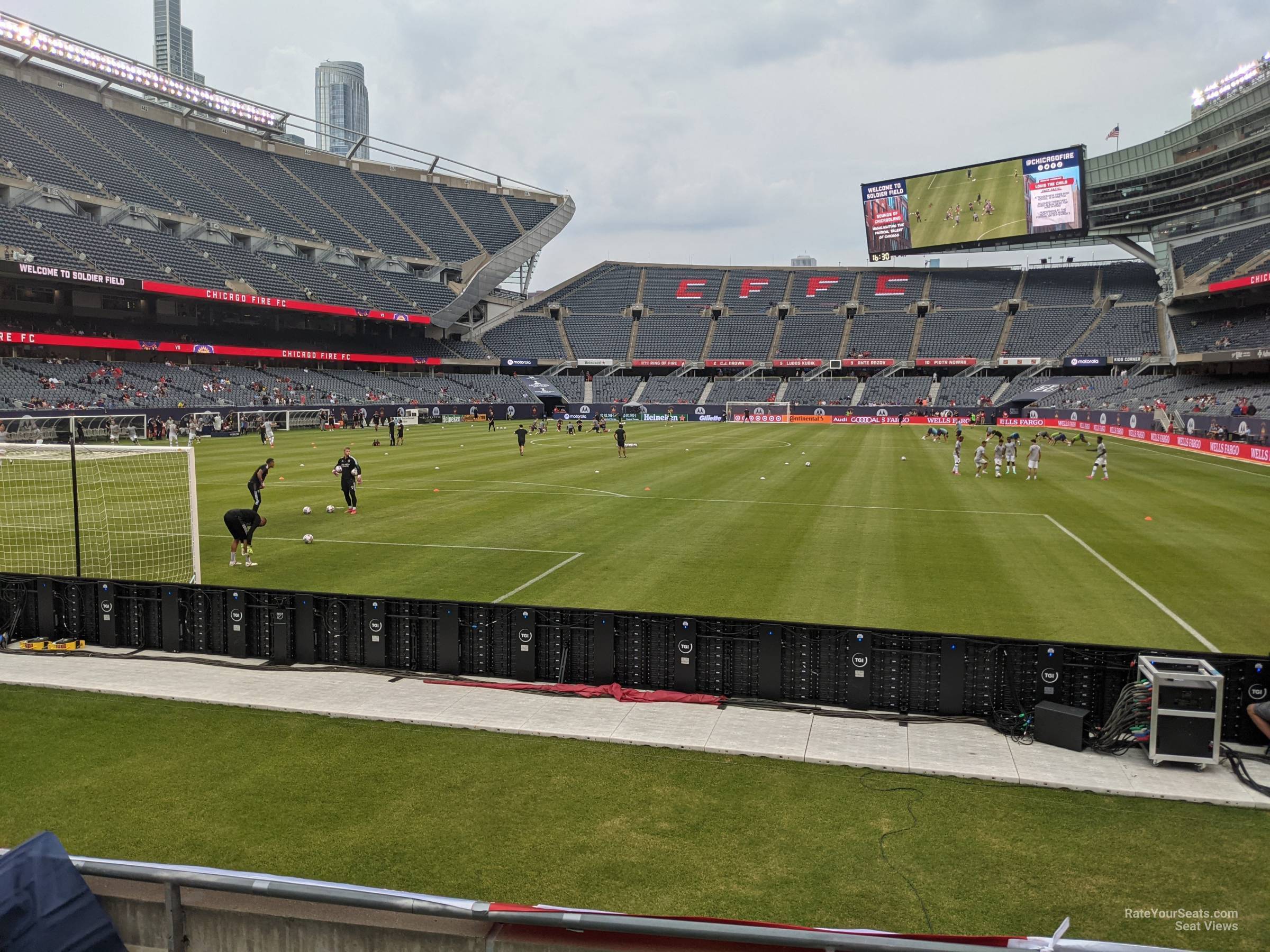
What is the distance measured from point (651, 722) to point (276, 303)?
232 feet

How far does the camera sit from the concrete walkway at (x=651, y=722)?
824 cm

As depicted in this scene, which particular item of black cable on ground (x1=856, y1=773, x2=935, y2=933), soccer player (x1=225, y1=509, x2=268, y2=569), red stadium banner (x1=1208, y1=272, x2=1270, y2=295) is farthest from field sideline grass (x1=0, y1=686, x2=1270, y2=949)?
red stadium banner (x1=1208, y1=272, x2=1270, y2=295)

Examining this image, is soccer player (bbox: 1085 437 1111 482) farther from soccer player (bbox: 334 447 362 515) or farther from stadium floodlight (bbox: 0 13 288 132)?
stadium floodlight (bbox: 0 13 288 132)

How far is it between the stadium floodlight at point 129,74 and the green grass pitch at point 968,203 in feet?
222

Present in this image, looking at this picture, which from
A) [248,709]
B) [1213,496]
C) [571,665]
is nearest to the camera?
[248,709]

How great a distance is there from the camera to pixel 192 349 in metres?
66.5

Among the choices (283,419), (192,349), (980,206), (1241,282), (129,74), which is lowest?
(283,419)

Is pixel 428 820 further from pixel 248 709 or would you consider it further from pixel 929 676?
pixel 929 676

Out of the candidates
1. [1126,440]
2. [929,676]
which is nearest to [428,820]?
[929,676]

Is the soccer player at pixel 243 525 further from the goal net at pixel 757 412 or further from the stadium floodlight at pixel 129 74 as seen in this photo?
the stadium floodlight at pixel 129 74

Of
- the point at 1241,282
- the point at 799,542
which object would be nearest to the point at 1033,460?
the point at 799,542

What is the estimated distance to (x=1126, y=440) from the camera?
181 feet

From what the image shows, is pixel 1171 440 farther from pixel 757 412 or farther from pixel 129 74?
pixel 129 74

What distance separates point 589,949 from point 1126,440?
200 feet
